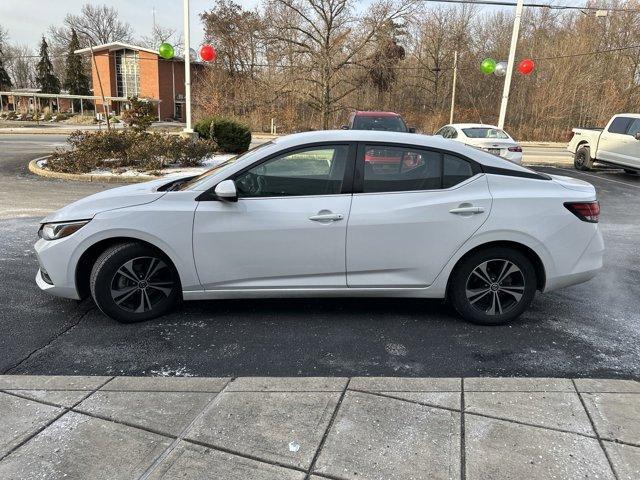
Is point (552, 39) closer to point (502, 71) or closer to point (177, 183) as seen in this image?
point (502, 71)

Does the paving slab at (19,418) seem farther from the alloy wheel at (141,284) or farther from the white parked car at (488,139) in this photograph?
the white parked car at (488,139)

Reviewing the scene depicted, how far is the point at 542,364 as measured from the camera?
141 inches

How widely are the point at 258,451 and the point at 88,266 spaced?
2369 millimetres

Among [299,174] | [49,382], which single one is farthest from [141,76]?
[49,382]

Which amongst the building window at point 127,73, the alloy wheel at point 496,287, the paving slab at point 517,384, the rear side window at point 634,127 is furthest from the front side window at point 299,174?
the building window at point 127,73

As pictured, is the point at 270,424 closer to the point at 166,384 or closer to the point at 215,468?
the point at 215,468

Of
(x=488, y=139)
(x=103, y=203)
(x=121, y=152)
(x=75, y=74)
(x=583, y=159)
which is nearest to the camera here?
(x=103, y=203)

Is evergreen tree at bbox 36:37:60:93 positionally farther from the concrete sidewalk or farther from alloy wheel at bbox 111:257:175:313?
the concrete sidewalk

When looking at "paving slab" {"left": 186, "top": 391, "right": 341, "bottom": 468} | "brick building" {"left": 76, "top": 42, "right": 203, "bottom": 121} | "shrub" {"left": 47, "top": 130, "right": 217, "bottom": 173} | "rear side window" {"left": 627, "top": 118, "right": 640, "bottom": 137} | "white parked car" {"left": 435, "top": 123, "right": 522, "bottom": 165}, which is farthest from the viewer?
"brick building" {"left": 76, "top": 42, "right": 203, "bottom": 121}

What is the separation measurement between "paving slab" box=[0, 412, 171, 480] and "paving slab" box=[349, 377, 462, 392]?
1202mm

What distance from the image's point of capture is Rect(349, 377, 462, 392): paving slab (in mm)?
3086

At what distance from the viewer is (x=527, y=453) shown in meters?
2.52

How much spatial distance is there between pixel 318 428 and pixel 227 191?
6.19 ft

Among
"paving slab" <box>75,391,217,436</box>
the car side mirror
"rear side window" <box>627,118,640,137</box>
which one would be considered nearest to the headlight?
the car side mirror
